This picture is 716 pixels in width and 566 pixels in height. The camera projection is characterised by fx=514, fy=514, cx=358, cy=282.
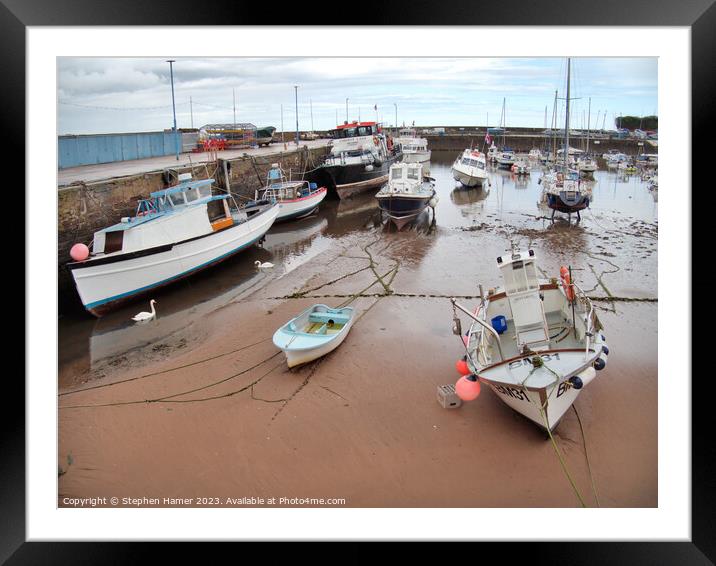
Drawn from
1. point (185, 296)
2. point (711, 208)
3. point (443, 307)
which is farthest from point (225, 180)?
point (711, 208)

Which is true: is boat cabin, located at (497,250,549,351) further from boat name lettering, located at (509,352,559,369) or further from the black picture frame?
the black picture frame

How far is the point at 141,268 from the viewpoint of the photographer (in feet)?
30.3

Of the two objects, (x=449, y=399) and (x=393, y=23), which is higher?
(x=393, y=23)

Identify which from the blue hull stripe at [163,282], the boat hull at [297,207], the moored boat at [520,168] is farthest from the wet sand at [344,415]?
the moored boat at [520,168]

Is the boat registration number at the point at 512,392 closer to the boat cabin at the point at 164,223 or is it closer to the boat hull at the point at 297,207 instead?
the boat cabin at the point at 164,223

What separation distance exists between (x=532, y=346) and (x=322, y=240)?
9.67 metres

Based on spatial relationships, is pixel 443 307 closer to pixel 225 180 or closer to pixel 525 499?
pixel 525 499

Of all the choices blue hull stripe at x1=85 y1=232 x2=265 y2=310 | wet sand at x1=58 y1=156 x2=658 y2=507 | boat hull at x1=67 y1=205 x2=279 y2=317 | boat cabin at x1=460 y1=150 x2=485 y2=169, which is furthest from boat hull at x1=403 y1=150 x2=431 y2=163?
wet sand at x1=58 y1=156 x2=658 y2=507

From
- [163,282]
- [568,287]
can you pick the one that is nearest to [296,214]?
[163,282]

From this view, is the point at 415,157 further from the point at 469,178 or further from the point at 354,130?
the point at 469,178

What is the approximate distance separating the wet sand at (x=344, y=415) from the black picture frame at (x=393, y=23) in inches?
15.4

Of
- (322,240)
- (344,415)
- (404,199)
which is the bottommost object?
(344,415)

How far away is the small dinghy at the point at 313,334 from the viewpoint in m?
6.41

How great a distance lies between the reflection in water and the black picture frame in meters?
3.15
